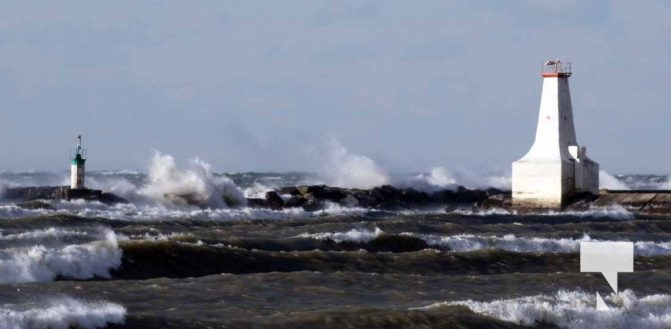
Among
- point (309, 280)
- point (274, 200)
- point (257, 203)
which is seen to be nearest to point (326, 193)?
point (257, 203)

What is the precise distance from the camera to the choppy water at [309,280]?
1341cm

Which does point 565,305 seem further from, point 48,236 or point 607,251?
point 48,236

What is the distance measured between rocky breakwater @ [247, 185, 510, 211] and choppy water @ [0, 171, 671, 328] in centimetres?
1511

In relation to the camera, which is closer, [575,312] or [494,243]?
[575,312]

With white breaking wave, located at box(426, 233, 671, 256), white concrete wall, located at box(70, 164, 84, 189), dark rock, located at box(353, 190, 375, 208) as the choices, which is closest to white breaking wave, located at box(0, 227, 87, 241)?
white breaking wave, located at box(426, 233, 671, 256)

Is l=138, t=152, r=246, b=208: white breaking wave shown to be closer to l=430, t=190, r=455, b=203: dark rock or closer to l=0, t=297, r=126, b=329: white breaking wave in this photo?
l=430, t=190, r=455, b=203: dark rock

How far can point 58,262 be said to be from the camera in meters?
16.7

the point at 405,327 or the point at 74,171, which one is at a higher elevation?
the point at 74,171

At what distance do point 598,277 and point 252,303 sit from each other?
17.9 feet

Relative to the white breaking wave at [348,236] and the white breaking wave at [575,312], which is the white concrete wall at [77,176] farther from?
the white breaking wave at [575,312]

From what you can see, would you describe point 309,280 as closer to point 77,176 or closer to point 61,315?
point 61,315

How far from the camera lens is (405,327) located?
523 inches

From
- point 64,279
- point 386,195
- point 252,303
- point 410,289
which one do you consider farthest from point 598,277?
point 386,195

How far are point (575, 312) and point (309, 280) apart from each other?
3.57m
